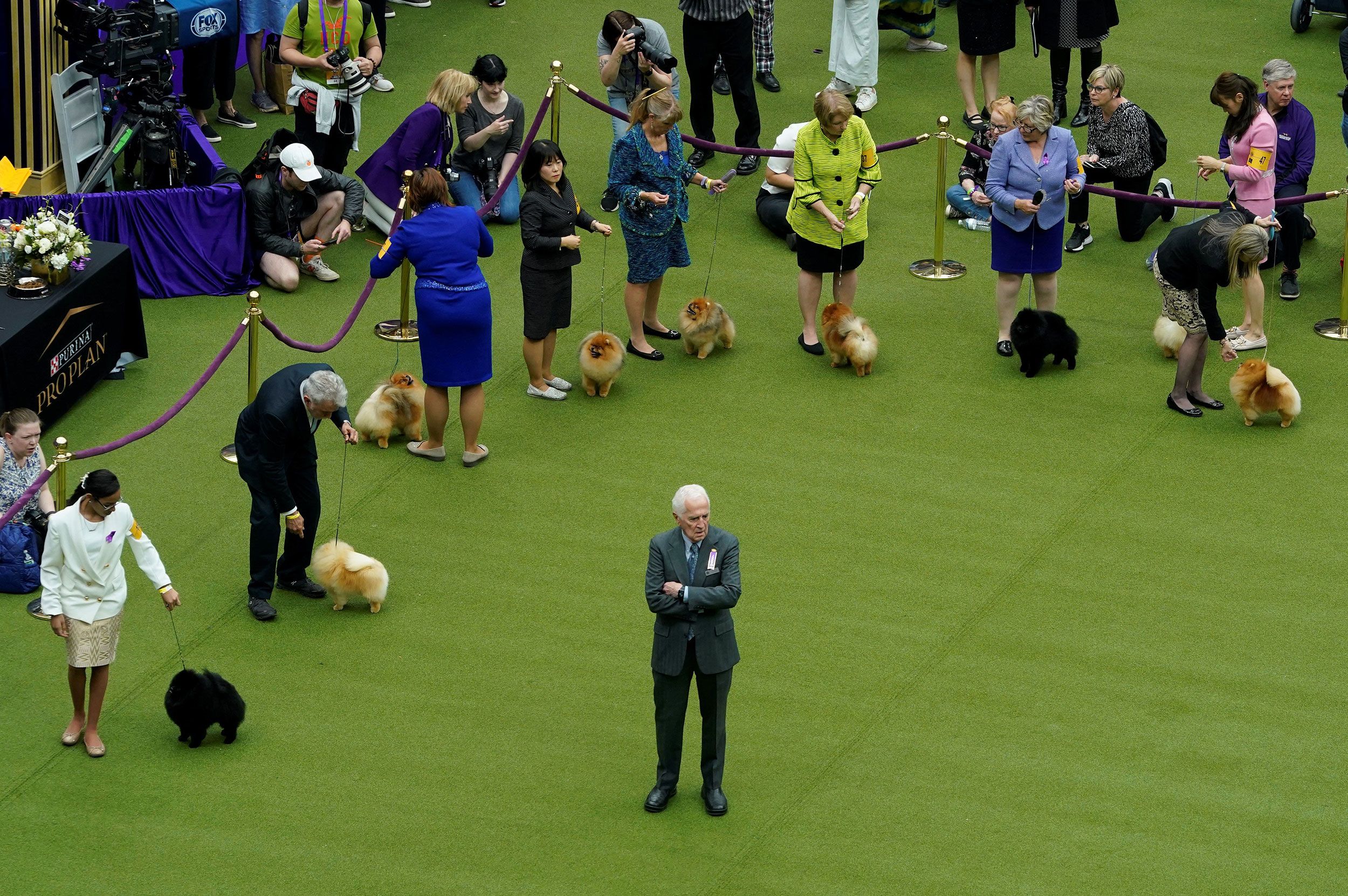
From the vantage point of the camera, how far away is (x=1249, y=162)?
36.5 ft

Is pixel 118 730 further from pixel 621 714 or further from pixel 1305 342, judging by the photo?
pixel 1305 342

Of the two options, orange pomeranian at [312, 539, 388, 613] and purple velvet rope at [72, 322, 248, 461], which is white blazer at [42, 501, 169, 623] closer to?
orange pomeranian at [312, 539, 388, 613]

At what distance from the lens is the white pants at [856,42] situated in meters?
13.9

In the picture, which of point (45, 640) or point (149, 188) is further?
point (149, 188)

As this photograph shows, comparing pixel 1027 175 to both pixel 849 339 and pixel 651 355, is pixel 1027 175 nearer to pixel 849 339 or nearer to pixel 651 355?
pixel 849 339

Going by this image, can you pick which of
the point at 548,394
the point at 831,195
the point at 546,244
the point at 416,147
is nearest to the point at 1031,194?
the point at 831,195

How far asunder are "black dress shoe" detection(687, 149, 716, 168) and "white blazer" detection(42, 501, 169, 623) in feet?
21.7

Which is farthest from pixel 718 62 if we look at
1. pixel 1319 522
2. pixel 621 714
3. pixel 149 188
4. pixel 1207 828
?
pixel 1207 828

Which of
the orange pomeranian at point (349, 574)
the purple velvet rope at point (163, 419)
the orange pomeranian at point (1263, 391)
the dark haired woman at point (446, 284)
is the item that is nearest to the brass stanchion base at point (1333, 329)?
the orange pomeranian at point (1263, 391)

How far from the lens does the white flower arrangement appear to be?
10328mm

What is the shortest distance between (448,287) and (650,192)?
1585mm

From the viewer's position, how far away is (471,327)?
980 centimetres

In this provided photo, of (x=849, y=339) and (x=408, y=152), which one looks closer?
(x=849, y=339)

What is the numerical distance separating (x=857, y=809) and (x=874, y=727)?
1.84 feet
